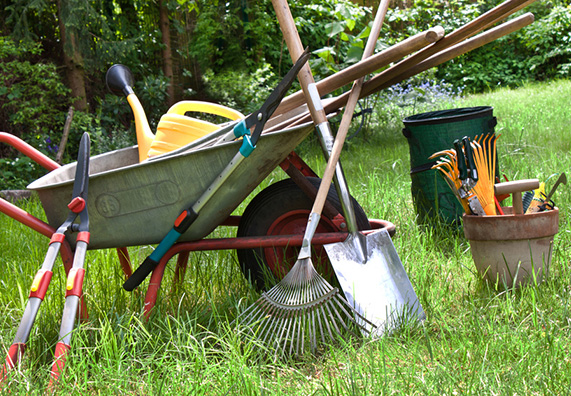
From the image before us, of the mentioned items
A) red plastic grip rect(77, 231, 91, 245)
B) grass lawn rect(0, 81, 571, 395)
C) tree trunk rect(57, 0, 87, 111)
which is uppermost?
tree trunk rect(57, 0, 87, 111)

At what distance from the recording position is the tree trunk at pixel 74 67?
5152 millimetres

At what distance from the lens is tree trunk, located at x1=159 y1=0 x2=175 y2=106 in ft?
20.1

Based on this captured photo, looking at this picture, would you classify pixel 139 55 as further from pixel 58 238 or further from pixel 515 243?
pixel 515 243

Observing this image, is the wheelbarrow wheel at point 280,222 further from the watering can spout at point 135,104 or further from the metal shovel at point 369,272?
the watering can spout at point 135,104

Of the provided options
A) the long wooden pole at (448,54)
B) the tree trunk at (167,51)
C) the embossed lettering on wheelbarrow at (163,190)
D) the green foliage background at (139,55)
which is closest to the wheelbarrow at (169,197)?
the embossed lettering on wheelbarrow at (163,190)

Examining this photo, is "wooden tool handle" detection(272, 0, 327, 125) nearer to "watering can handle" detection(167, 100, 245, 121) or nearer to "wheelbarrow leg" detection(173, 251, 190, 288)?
"watering can handle" detection(167, 100, 245, 121)

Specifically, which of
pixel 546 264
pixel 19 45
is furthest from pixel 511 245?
pixel 19 45

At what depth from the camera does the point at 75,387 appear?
144 centimetres

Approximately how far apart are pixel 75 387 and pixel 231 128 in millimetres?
934

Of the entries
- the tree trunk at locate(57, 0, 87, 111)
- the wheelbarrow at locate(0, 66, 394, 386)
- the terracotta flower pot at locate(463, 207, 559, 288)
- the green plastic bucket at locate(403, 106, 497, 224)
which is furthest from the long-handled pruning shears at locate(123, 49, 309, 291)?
the tree trunk at locate(57, 0, 87, 111)

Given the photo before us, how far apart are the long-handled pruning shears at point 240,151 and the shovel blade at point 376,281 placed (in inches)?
16.5

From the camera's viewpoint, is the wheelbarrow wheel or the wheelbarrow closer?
the wheelbarrow

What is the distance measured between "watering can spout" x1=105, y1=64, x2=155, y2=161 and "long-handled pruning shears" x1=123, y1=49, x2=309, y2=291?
535 mm

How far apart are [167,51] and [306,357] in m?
5.35
